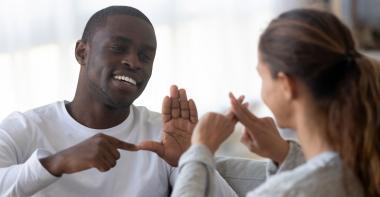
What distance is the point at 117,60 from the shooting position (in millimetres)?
1638

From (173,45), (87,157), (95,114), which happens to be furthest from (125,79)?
(173,45)

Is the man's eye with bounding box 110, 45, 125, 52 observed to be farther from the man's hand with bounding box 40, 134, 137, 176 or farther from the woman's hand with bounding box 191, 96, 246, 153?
the woman's hand with bounding box 191, 96, 246, 153

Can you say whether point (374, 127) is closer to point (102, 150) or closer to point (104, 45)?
point (102, 150)

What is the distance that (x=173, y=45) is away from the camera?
2828 millimetres

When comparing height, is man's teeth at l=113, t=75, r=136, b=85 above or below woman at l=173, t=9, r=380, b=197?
below

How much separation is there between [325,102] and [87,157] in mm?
603

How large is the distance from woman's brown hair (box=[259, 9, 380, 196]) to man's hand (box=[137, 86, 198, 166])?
1.49 ft

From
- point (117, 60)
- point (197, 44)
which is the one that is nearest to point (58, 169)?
point (117, 60)

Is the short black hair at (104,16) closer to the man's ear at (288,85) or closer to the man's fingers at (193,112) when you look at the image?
the man's fingers at (193,112)

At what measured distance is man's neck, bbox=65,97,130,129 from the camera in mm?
1692

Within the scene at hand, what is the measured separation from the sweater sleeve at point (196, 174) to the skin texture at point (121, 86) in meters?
0.29

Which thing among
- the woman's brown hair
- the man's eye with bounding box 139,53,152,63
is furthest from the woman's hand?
the man's eye with bounding box 139,53,152,63

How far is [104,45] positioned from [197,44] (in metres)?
1.35

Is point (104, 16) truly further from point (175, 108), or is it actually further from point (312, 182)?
point (312, 182)
